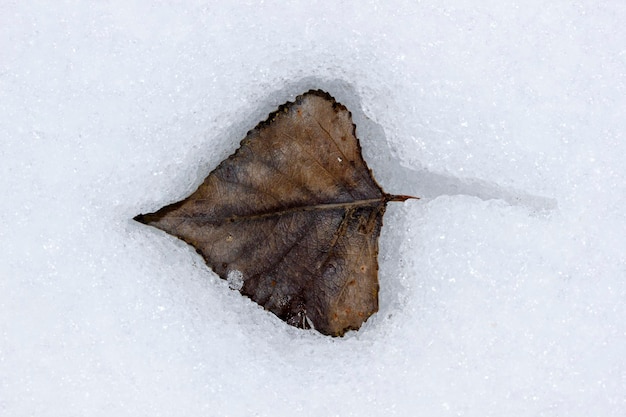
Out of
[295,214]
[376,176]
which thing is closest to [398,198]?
[376,176]

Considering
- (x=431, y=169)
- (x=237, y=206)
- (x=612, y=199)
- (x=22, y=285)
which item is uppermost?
(x=612, y=199)

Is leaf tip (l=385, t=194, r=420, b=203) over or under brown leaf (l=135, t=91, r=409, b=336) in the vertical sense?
over

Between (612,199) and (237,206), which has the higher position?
(612,199)

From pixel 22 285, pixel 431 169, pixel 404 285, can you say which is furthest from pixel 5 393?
pixel 431 169

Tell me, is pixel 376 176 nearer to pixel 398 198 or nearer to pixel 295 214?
pixel 398 198

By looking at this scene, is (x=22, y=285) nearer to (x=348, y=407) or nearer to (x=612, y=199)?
(x=348, y=407)

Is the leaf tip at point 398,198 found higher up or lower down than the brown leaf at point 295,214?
higher up
